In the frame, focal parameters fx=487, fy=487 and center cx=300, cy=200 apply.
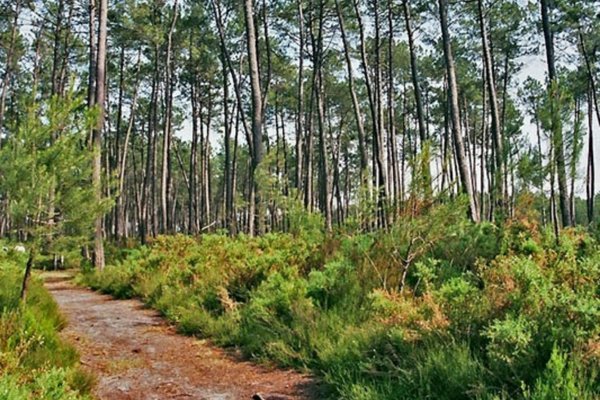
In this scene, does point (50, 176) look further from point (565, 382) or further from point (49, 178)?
point (565, 382)

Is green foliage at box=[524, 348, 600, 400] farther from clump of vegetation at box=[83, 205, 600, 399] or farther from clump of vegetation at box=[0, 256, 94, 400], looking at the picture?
clump of vegetation at box=[0, 256, 94, 400]

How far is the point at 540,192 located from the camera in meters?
6.83

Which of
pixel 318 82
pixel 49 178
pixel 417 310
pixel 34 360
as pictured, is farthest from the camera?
pixel 318 82

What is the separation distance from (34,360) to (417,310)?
11.2 ft

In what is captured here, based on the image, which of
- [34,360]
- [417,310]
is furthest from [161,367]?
[417,310]

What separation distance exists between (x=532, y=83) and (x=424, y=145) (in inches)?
1088

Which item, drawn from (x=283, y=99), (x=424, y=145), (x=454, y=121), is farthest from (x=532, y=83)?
(x=424, y=145)

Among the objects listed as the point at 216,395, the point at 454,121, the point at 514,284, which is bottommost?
the point at 216,395

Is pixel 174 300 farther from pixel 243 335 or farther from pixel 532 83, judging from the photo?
pixel 532 83

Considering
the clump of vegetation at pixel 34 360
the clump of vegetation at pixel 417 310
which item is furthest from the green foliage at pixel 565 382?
the clump of vegetation at pixel 34 360

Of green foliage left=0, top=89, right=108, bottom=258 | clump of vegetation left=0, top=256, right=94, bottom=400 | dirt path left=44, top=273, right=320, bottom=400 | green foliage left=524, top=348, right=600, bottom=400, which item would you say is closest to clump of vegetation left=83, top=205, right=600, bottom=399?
green foliage left=524, top=348, right=600, bottom=400

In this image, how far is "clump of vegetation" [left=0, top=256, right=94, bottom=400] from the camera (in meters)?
3.37

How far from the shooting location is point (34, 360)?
13.4ft

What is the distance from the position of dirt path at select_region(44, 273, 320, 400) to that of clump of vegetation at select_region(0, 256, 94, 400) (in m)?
0.31
